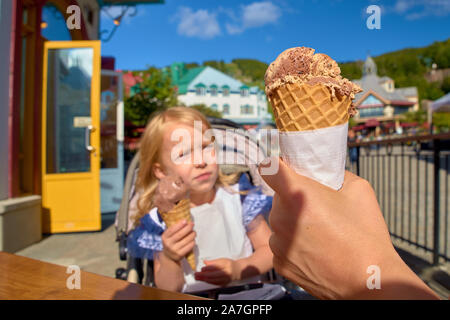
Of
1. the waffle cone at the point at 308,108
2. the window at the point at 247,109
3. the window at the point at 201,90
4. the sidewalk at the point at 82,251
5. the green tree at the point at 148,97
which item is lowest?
the sidewalk at the point at 82,251

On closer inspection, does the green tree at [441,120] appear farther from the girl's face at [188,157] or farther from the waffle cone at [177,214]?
the waffle cone at [177,214]

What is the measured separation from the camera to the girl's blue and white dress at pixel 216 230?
152 cm

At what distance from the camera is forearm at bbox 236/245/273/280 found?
1452 millimetres

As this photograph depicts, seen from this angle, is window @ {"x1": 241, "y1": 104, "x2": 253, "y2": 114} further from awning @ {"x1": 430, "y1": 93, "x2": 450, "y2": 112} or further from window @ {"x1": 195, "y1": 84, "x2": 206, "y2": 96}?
awning @ {"x1": 430, "y1": 93, "x2": 450, "y2": 112}

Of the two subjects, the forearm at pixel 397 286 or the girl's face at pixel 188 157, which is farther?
the girl's face at pixel 188 157

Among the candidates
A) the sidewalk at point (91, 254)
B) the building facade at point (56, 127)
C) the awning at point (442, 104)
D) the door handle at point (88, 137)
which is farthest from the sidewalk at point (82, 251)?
the awning at point (442, 104)

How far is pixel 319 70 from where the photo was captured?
495 millimetres

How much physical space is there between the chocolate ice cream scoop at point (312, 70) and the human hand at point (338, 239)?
0.15m

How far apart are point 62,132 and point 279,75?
4.89 m

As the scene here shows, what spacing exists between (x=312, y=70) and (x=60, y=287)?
799 millimetres

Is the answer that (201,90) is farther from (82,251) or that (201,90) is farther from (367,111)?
(82,251)

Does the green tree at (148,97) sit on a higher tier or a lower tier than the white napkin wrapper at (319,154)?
higher

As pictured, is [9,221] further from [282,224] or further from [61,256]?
[282,224]
